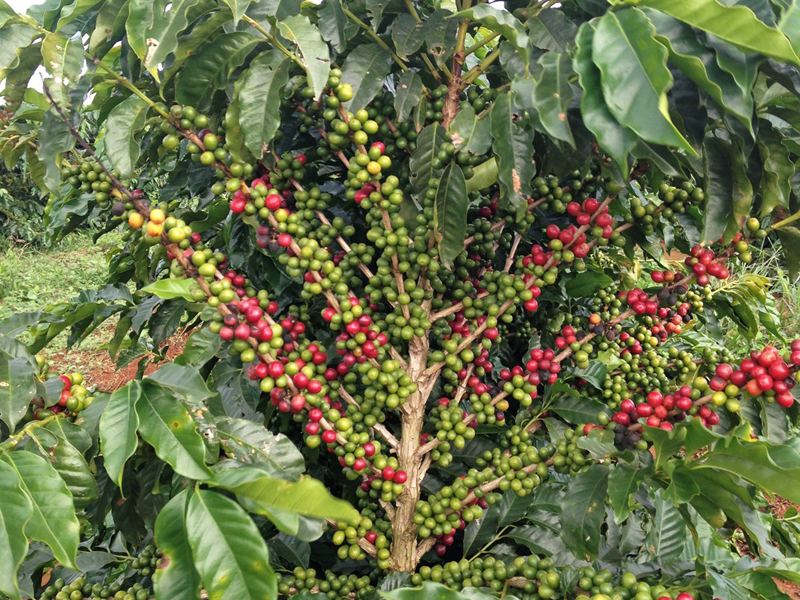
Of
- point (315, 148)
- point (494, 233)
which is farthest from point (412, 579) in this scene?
point (315, 148)

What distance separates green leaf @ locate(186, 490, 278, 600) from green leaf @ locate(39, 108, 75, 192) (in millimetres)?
934

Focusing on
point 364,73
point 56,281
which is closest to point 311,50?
point 364,73

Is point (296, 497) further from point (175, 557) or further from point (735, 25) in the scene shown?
point (735, 25)

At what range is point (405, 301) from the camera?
149cm

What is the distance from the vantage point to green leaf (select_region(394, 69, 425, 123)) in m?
1.46

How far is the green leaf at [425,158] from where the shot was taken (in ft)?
4.69

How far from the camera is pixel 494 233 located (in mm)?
1591

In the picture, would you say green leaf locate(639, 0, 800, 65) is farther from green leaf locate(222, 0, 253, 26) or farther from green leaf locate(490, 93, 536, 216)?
green leaf locate(222, 0, 253, 26)

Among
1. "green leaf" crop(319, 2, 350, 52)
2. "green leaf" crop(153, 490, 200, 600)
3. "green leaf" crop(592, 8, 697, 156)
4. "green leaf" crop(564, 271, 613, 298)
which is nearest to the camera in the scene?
"green leaf" crop(592, 8, 697, 156)

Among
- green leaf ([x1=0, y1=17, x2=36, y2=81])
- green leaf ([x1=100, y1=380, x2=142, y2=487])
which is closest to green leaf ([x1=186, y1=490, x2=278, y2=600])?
green leaf ([x1=100, y1=380, x2=142, y2=487])

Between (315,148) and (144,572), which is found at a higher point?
(315,148)

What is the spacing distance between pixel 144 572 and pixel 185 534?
735mm

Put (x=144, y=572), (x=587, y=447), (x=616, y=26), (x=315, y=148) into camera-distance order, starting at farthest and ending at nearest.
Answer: (x=315, y=148)
(x=144, y=572)
(x=587, y=447)
(x=616, y=26)

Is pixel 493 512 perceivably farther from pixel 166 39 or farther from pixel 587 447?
pixel 166 39
